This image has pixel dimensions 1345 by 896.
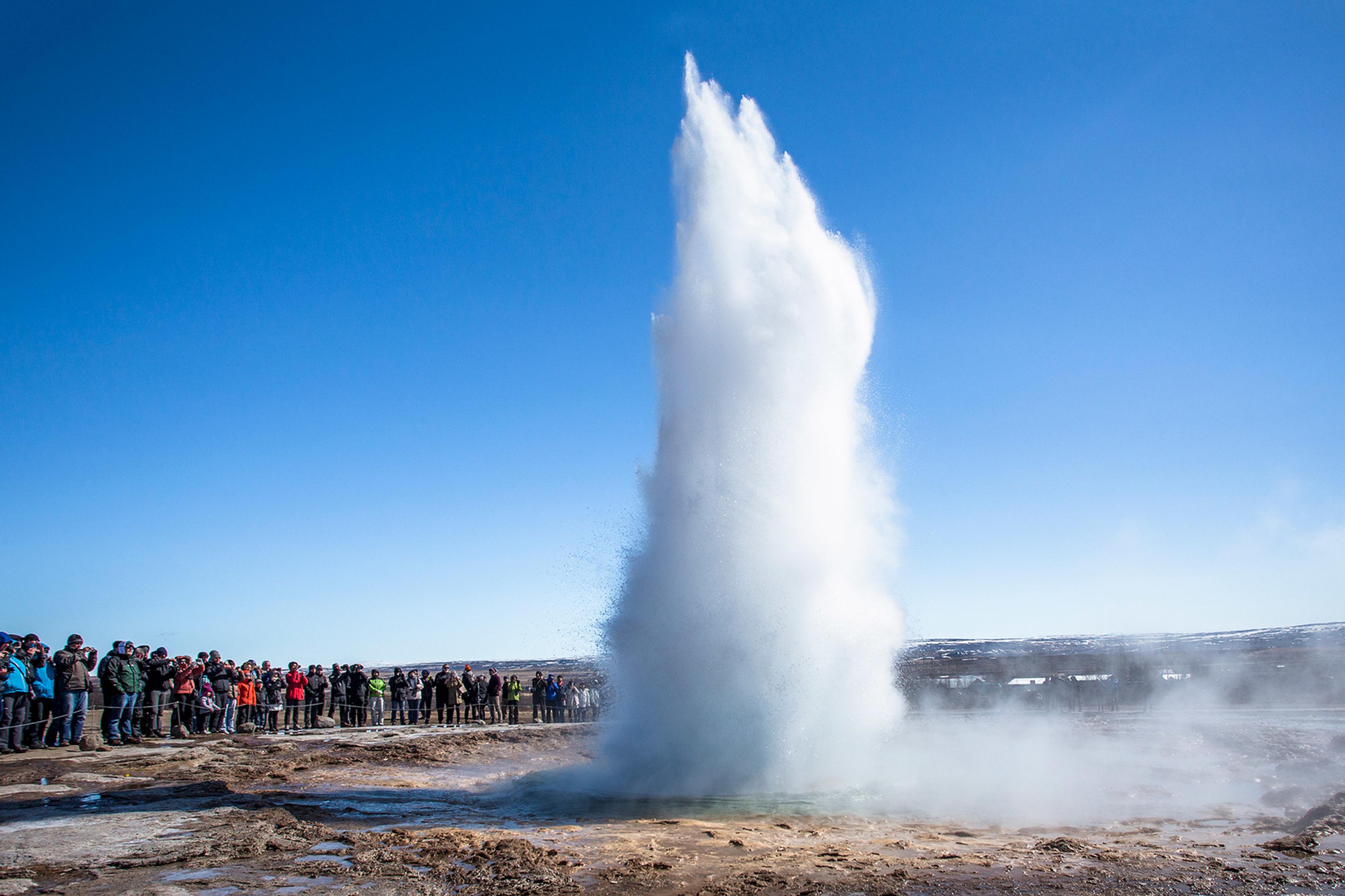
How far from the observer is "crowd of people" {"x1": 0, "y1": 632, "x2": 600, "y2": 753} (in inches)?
536

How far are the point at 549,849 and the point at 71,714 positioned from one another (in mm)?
12652

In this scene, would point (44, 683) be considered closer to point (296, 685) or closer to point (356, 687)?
point (296, 685)

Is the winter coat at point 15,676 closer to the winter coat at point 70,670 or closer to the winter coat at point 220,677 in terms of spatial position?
the winter coat at point 70,670

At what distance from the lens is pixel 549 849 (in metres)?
7.07

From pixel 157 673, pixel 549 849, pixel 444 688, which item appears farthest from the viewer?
pixel 444 688

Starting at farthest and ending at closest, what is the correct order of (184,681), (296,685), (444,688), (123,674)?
(444,688) < (296,685) < (184,681) < (123,674)

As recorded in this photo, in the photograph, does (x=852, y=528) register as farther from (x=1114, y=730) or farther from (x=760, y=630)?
(x=1114, y=730)

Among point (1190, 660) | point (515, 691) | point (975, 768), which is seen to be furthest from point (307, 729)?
point (1190, 660)

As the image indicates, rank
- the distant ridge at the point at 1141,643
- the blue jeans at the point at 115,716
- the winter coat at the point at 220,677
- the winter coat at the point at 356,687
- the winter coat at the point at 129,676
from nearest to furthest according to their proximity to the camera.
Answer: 1. the winter coat at the point at 129,676
2. the blue jeans at the point at 115,716
3. the winter coat at the point at 220,677
4. the winter coat at the point at 356,687
5. the distant ridge at the point at 1141,643

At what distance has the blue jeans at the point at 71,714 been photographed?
46.2 ft

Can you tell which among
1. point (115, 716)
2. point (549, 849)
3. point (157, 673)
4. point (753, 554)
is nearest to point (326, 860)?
point (549, 849)

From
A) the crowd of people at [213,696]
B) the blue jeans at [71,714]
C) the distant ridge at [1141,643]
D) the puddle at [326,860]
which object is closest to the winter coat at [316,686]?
the crowd of people at [213,696]

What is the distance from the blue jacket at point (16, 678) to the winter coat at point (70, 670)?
50 centimetres

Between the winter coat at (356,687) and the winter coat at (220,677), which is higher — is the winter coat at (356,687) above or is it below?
below
